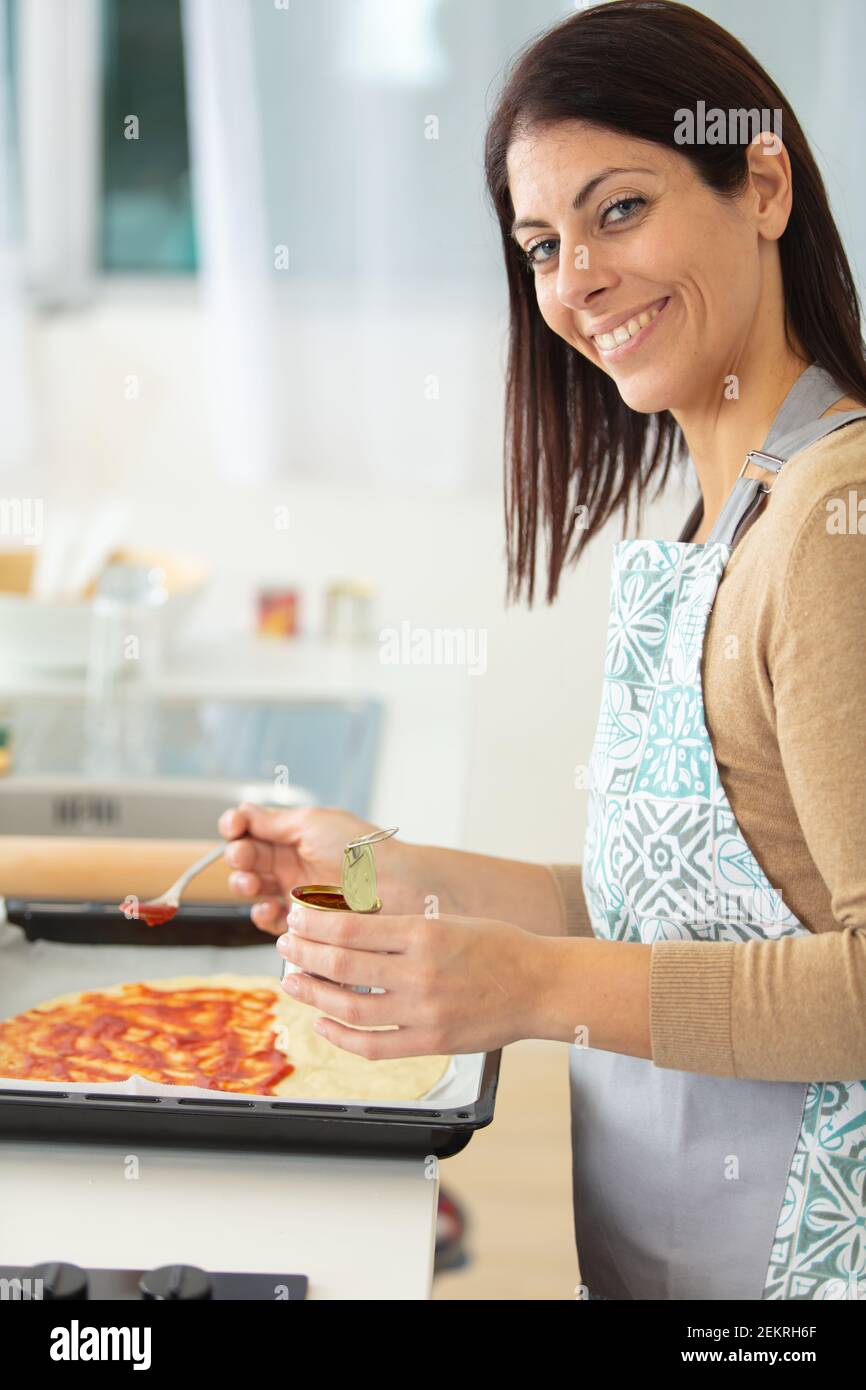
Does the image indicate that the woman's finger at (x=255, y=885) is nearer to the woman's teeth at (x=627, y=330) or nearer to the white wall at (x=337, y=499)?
the woman's teeth at (x=627, y=330)

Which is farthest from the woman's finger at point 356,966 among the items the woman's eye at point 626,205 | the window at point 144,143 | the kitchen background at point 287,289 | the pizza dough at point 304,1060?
the window at point 144,143

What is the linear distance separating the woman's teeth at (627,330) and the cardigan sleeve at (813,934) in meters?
0.24

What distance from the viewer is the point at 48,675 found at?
8.21 feet

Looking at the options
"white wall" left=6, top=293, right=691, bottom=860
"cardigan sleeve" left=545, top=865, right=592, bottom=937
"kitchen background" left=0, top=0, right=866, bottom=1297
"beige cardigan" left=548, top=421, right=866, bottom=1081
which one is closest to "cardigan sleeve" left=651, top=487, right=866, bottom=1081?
"beige cardigan" left=548, top=421, right=866, bottom=1081

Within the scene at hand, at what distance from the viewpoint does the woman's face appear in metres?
1.01

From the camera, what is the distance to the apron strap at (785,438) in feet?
3.35

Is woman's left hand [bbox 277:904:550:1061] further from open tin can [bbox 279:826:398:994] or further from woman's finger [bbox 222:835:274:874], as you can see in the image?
woman's finger [bbox 222:835:274:874]

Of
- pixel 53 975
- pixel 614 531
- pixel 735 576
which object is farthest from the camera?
pixel 614 531

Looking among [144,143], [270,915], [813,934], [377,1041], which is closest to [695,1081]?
[813,934]

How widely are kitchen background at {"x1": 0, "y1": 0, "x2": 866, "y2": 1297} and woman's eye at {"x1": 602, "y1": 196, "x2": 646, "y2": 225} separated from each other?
2.24m
